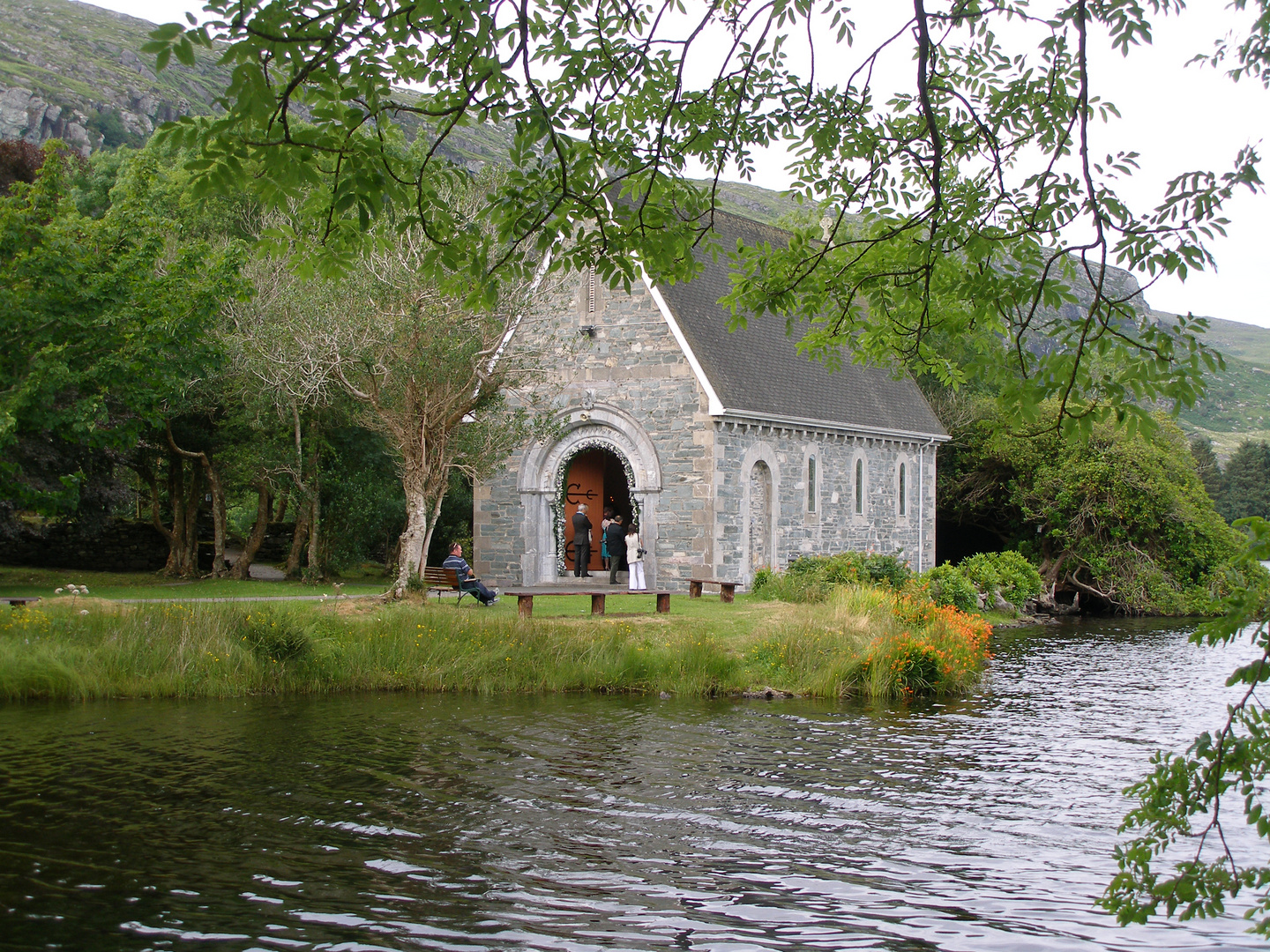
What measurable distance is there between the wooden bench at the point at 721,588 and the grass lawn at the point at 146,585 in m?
6.66

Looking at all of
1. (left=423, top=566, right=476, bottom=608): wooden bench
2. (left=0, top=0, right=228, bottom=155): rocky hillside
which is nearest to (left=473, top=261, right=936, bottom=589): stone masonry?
(left=423, top=566, right=476, bottom=608): wooden bench

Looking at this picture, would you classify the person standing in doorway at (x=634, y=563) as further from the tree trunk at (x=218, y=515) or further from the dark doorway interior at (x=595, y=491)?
the tree trunk at (x=218, y=515)

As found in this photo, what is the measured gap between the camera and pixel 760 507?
2600 centimetres

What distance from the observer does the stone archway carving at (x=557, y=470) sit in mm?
25203

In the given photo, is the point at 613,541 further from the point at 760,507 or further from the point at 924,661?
the point at 924,661

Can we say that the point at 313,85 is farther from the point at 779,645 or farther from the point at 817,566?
the point at 817,566

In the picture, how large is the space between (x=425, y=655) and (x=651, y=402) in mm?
11151

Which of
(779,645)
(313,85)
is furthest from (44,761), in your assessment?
(779,645)

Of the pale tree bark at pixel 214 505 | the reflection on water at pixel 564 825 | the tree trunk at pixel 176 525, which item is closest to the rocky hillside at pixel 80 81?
the tree trunk at pixel 176 525

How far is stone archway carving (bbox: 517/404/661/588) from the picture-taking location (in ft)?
82.7

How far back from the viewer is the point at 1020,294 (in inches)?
253

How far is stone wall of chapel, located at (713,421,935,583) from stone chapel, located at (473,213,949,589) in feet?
0.16

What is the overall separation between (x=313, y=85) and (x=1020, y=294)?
4053 millimetres

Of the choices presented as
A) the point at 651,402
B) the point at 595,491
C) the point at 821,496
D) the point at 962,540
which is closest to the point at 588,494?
the point at 595,491
